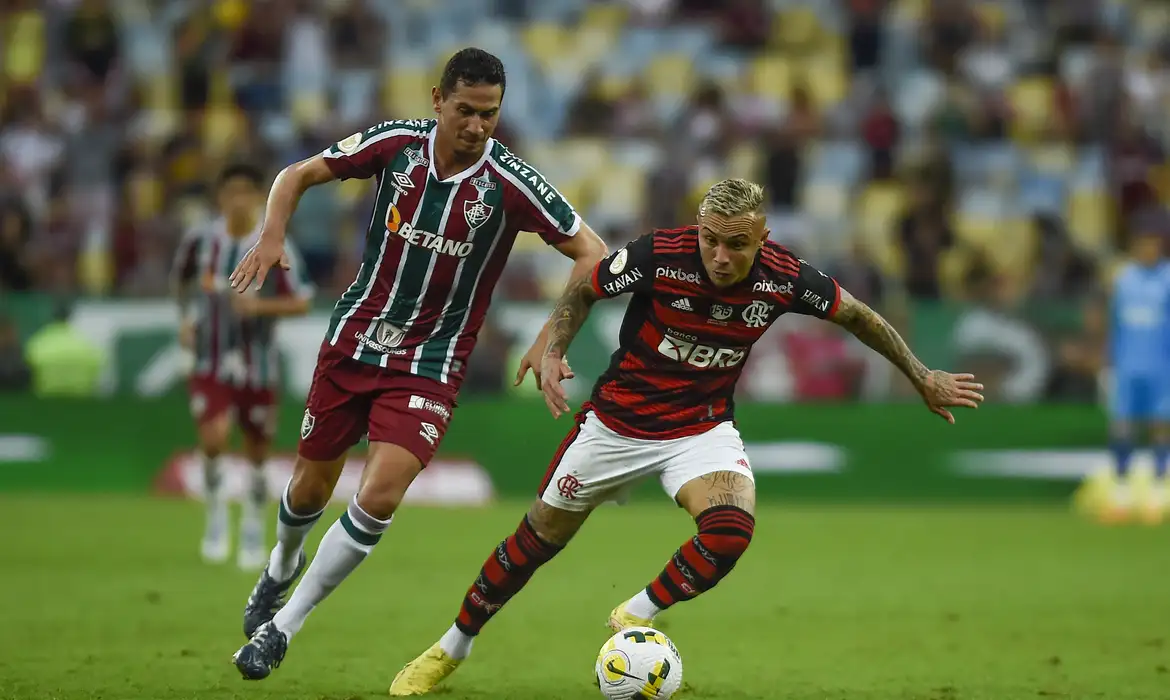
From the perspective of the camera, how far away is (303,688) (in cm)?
716

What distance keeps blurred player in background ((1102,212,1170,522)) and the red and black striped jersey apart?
33.4ft

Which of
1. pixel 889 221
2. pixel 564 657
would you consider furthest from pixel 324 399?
pixel 889 221

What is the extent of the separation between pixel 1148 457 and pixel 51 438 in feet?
37.8

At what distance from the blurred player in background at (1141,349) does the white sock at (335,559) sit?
1108cm

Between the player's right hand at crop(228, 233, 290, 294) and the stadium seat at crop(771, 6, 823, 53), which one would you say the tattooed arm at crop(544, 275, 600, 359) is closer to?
the player's right hand at crop(228, 233, 290, 294)

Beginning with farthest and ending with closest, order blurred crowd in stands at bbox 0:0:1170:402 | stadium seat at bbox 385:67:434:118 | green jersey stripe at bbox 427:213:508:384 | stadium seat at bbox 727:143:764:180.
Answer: stadium seat at bbox 385:67:434:118, stadium seat at bbox 727:143:764:180, blurred crowd in stands at bbox 0:0:1170:402, green jersey stripe at bbox 427:213:508:384

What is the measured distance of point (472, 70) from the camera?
7.01m

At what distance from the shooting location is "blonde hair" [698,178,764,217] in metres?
6.71

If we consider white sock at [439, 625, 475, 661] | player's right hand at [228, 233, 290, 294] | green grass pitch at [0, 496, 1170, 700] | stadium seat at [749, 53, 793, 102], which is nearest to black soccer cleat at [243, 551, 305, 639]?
green grass pitch at [0, 496, 1170, 700]

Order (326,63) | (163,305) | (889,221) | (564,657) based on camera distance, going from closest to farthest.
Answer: (564,657)
(163,305)
(889,221)
(326,63)

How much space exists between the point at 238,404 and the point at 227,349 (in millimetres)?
434

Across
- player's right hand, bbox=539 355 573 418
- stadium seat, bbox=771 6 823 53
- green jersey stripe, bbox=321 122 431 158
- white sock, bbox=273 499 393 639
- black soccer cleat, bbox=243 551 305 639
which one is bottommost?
black soccer cleat, bbox=243 551 305 639

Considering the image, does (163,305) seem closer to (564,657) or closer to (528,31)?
(528,31)

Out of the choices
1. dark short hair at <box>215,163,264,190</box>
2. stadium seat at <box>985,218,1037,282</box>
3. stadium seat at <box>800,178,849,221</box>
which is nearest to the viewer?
dark short hair at <box>215,163,264,190</box>
